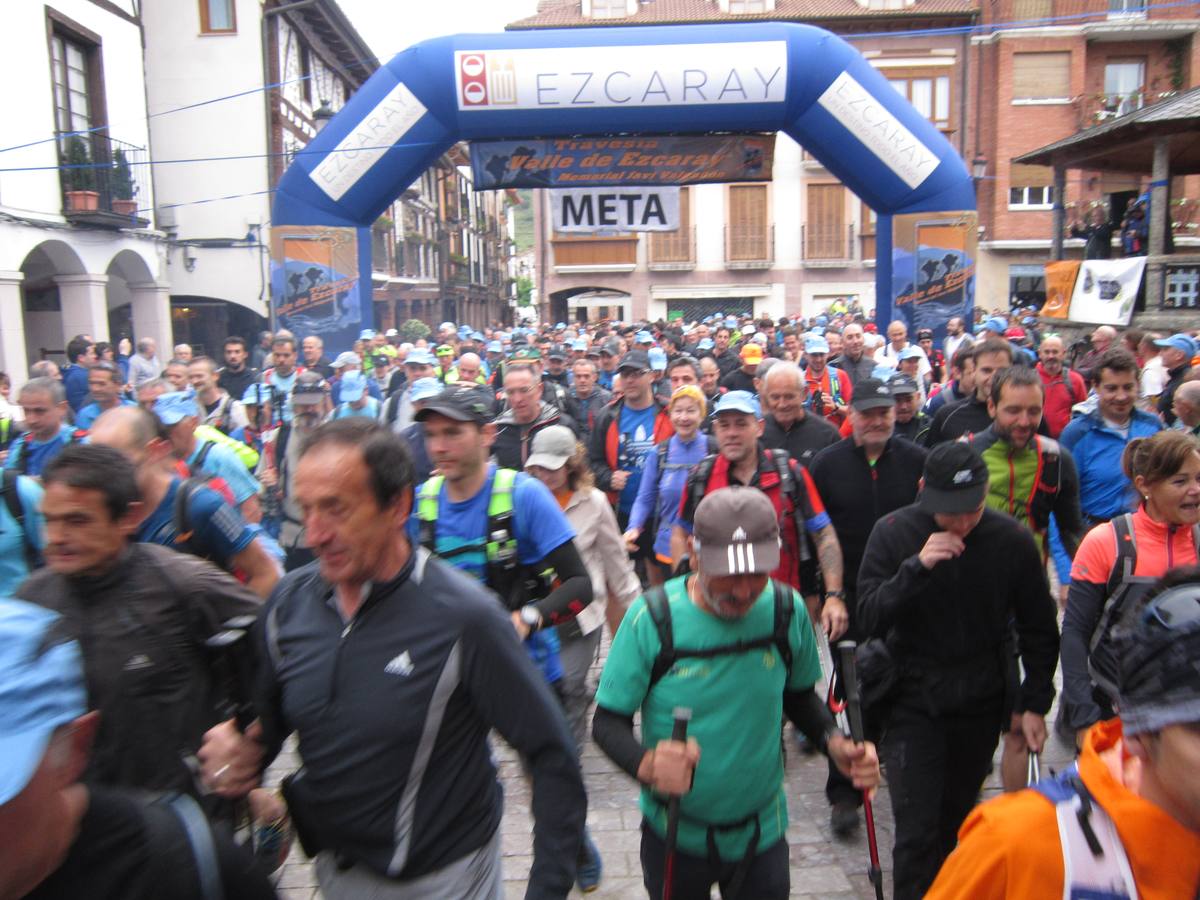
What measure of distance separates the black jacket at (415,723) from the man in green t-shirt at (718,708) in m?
0.52

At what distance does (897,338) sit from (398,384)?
5701 millimetres

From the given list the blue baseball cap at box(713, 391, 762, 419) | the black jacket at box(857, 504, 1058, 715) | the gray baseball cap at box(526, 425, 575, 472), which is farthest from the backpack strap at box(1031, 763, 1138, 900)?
the gray baseball cap at box(526, 425, 575, 472)

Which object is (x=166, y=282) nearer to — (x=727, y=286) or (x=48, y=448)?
(x=48, y=448)

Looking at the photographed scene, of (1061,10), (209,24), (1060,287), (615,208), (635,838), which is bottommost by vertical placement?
(635,838)

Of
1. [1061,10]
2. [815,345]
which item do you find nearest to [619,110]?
[815,345]

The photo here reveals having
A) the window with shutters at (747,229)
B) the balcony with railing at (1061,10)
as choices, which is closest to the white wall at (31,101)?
the window with shutters at (747,229)

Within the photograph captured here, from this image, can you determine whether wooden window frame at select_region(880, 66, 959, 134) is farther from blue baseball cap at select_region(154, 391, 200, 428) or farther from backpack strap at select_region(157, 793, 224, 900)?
backpack strap at select_region(157, 793, 224, 900)

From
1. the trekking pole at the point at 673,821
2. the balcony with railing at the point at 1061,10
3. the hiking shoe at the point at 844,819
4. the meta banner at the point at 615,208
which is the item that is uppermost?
the balcony with railing at the point at 1061,10

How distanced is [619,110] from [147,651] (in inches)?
399

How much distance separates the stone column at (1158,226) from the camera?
48.6ft

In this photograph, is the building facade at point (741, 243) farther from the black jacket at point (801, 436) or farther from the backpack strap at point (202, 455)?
the backpack strap at point (202, 455)

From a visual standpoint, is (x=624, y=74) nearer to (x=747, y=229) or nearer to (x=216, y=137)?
(x=216, y=137)

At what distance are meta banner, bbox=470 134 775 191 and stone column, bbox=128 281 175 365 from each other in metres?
10.8

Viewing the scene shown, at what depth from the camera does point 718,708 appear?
2.73 meters
